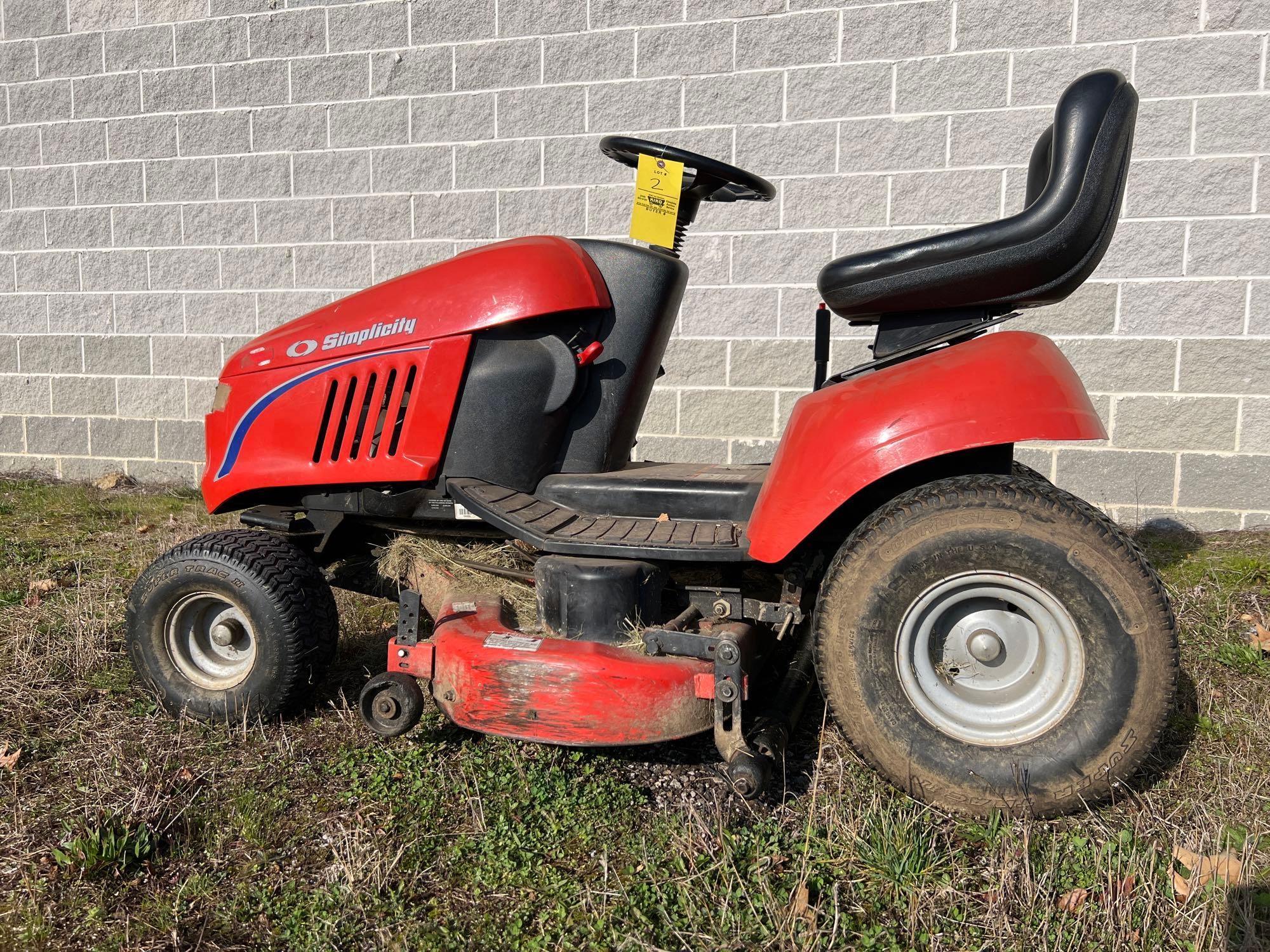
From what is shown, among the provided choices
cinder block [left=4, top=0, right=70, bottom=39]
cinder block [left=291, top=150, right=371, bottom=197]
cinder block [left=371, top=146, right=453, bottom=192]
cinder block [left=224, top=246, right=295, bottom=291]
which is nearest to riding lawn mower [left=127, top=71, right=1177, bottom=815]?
cinder block [left=371, top=146, right=453, bottom=192]

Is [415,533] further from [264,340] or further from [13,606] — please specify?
[13,606]

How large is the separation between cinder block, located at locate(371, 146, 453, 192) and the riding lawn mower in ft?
8.49

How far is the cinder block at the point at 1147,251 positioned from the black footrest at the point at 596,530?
3.05 meters

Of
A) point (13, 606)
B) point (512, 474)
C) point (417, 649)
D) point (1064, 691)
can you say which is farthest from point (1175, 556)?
point (13, 606)

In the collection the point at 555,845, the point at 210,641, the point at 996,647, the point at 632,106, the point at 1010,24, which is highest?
the point at 1010,24

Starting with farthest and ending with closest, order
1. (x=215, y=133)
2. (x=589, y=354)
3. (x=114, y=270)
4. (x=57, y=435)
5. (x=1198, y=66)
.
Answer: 1. (x=57, y=435)
2. (x=114, y=270)
3. (x=215, y=133)
4. (x=1198, y=66)
5. (x=589, y=354)

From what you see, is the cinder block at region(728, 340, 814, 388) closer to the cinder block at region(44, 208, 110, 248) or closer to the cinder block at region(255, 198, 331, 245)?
Answer: the cinder block at region(255, 198, 331, 245)

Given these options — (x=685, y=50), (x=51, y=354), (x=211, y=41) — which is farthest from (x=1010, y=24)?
(x=51, y=354)

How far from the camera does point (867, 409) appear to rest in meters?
2.33

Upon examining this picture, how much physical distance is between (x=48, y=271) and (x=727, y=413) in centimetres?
466

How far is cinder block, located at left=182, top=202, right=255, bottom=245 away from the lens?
19.2ft

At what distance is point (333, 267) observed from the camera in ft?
18.7

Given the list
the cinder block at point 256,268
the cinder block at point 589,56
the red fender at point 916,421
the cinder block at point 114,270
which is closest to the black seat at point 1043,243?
the red fender at point 916,421

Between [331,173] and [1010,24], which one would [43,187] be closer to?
[331,173]
